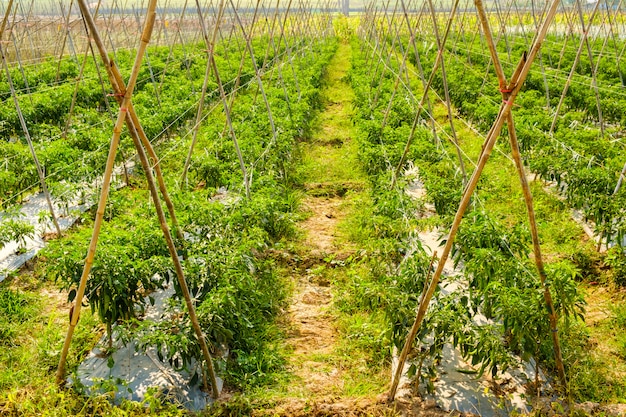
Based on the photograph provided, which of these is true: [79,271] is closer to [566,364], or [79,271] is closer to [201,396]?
[201,396]

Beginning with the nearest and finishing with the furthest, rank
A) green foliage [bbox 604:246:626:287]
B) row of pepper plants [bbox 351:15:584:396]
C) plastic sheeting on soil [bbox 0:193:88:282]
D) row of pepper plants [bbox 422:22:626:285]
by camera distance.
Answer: row of pepper plants [bbox 351:15:584:396] → green foliage [bbox 604:246:626:287] → row of pepper plants [bbox 422:22:626:285] → plastic sheeting on soil [bbox 0:193:88:282]

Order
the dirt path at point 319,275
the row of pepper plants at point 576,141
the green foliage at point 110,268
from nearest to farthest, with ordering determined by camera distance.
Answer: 1. the green foliage at point 110,268
2. the dirt path at point 319,275
3. the row of pepper plants at point 576,141

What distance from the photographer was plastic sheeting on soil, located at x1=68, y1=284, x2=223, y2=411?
3600 mm

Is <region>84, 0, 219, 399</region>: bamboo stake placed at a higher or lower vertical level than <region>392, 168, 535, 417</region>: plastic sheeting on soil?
higher

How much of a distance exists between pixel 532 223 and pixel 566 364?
51.1 inches

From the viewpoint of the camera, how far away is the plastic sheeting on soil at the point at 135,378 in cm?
360

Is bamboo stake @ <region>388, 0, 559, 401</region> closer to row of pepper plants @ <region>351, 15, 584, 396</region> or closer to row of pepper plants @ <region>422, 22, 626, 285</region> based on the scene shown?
row of pepper plants @ <region>351, 15, 584, 396</region>

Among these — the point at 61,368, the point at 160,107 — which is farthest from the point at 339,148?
the point at 61,368

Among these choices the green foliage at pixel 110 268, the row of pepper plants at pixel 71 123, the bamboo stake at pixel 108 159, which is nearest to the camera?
the bamboo stake at pixel 108 159

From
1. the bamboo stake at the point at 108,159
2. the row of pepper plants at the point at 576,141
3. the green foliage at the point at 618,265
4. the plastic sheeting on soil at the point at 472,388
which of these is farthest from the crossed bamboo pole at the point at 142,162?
Answer: the green foliage at the point at 618,265

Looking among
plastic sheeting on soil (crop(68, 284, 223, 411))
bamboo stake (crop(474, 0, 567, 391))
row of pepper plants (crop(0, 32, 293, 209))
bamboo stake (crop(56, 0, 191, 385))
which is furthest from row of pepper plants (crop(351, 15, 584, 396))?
row of pepper plants (crop(0, 32, 293, 209))

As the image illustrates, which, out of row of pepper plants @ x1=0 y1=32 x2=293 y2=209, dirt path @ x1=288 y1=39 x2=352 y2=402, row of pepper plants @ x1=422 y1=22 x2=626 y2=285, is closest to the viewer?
dirt path @ x1=288 y1=39 x2=352 y2=402

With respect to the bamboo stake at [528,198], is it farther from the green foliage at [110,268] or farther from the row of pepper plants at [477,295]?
the green foliage at [110,268]

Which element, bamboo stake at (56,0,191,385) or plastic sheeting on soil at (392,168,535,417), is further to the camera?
plastic sheeting on soil at (392,168,535,417)
